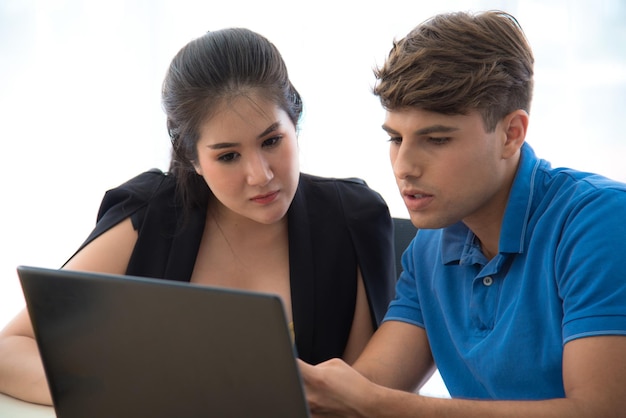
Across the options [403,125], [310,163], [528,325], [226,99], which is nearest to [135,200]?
[226,99]

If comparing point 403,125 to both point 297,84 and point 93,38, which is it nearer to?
point 297,84

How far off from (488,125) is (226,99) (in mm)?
554

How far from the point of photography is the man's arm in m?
1.16

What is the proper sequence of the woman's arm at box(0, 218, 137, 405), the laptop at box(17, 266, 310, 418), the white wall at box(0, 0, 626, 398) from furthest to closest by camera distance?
the white wall at box(0, 0, 626, 398) → the woman's arm at box(0, 218, 137, 405) → the laptop at box(17, 266, 310, 418)

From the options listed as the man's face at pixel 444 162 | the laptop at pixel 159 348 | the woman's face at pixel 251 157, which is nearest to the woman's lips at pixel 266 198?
the woman's face at pixel 251 157

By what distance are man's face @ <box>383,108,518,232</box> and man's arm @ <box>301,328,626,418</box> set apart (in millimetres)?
300

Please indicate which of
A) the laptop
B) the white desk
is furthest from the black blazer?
the laptop

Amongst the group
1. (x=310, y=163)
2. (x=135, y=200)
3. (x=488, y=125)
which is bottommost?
(x=310, y=163)

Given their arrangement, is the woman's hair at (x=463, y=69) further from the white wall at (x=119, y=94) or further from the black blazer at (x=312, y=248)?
the white wall at (x=119, y=94)

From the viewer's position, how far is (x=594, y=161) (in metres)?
2.78

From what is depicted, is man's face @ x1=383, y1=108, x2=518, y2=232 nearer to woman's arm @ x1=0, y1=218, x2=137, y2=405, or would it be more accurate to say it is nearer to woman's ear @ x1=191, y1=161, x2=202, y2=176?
woman's ear @ x1=191, y1=161, x2=202, y2=176

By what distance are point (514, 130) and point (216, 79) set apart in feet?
2.02

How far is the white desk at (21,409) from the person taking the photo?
1.40 m

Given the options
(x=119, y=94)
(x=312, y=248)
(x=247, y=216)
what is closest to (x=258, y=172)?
(x=247, y=216)
